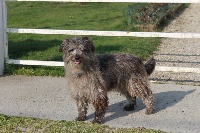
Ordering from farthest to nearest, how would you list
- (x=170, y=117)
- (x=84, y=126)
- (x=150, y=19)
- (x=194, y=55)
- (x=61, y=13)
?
(x=61, y=13), (x=150, y=19), (x=194, y=55), (x=170, y=117), (x=84, y=126)

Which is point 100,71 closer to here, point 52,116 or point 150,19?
point 52,116

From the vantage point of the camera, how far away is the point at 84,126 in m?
6.36

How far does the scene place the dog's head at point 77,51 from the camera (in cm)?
629

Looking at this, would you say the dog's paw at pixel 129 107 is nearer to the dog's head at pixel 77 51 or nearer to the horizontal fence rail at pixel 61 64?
the dog's head at pixel 77 51

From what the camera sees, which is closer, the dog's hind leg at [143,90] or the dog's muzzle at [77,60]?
the dog's muzzle at [77,60]

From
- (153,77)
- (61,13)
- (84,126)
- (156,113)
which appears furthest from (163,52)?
(61,13)

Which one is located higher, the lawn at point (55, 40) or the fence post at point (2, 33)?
the fence post at point (2, 33)

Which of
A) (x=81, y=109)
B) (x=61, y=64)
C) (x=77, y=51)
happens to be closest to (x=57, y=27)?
(x=61, y=64)

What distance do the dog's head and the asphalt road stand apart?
37.0 inches

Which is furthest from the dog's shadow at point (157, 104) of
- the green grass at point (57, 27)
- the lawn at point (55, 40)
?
the green grass at point (57, 27)

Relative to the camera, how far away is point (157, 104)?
7.61 m

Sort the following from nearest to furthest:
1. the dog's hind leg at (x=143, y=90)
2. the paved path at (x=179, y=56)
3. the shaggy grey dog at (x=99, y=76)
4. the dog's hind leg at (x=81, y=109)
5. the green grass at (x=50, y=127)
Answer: the green grass at (x=50, y=127)
the shaggy grey dog at (x=99, y=76)
the dog's hind leg at (x=81, y=109)
the dog's hind leg at (x=143, y=90)
the paved path at (x=179, y=56)

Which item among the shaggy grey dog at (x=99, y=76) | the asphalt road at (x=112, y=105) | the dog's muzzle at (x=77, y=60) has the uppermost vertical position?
the dog's muzzle at (x=77, y=60)

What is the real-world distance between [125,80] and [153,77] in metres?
3.12
